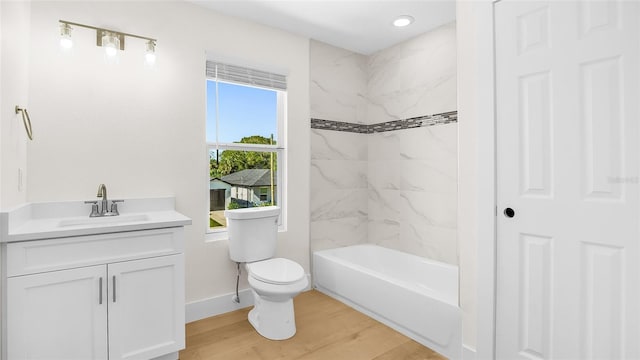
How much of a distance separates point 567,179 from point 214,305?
2.48m

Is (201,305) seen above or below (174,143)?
below

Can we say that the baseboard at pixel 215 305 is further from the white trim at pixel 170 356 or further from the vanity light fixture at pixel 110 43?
the vanity light fixture at pixel 110 43

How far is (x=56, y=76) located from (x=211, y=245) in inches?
59.6

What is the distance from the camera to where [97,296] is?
66.5 inches

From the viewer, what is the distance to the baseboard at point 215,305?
2498 millimetres

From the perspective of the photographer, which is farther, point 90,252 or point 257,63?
point 257,63

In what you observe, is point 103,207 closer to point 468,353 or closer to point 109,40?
point 109,40

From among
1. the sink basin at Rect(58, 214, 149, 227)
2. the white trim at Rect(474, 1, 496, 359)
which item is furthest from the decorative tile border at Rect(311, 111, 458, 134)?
the sink basin at Rect(58, 214, 149, 227)

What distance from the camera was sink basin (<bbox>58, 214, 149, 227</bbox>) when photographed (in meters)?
1.97

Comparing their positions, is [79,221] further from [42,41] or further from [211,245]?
[42,41]

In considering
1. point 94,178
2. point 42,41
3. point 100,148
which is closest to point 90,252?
point 94,178

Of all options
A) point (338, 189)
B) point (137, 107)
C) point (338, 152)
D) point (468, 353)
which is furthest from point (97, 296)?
point (338, 152)

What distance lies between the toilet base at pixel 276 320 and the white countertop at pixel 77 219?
2.78 ft

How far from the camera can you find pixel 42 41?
201cm
